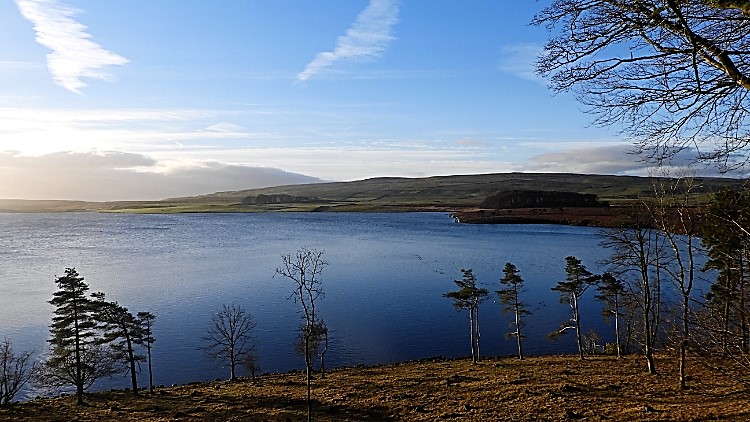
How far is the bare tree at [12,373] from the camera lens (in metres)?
26.7

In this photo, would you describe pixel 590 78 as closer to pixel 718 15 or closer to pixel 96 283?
pixel 718 15

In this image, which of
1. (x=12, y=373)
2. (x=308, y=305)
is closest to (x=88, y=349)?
(x=12, y=373)

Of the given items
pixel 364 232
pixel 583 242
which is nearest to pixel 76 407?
pixel 583 242

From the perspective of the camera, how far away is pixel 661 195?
52.6 feet

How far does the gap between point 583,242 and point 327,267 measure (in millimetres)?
41445

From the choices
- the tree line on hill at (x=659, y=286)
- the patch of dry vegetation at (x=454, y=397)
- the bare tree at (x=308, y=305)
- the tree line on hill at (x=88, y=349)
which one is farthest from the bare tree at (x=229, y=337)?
the tree line on hill at (x=659, y=286)

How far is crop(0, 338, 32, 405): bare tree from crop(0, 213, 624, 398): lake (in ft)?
10.5

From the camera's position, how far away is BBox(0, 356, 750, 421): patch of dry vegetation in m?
16.1

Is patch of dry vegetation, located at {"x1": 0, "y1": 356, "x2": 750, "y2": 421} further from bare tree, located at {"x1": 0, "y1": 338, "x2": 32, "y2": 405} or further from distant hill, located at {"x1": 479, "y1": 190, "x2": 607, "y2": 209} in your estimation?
distant hill, located at {"x1": 479, "y1": 190, "x2": 607, "y2": 209}

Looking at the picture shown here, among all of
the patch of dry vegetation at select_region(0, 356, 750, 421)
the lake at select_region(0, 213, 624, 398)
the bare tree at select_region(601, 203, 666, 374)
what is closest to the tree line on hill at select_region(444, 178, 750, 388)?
the bare tree at select_region(601, 203, 666, 374)

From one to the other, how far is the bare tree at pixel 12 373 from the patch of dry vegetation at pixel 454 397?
6.67 ft

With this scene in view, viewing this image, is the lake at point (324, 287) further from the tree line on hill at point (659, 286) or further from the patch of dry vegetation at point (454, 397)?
the patch of dry vegetation at point (454, 397)

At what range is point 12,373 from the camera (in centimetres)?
3056

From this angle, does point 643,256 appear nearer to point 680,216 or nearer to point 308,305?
point 680,216
